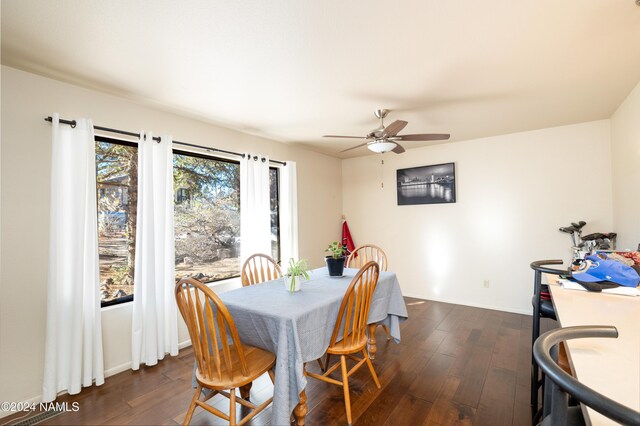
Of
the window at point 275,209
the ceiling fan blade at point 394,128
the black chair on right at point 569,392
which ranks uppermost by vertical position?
the ceiling fan blade at point 394,128

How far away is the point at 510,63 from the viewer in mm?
2242

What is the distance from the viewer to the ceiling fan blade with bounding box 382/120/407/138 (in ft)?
8.55

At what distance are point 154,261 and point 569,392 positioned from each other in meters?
3.13

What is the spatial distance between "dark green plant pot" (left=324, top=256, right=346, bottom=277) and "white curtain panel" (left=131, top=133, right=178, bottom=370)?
158 cm

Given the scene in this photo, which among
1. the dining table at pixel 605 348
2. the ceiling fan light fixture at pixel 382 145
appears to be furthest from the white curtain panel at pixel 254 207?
the dining table at pixel 605 348

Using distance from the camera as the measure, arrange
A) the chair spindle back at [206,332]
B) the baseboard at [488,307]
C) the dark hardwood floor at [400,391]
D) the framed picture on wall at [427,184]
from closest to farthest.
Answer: the chair spindle back at [206,332]
the dark hardwood floor at [400,391]
the baseboard at [488,307]
the framed picture on wall at [427,184]

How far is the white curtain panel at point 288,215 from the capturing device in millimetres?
4309

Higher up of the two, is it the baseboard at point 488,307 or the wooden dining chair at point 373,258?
the wooden dining chair at point 373,258

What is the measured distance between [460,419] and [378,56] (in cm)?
252

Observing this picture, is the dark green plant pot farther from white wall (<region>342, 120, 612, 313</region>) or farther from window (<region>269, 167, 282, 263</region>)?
white wall (<region>342, 120, 612, 313</region>)

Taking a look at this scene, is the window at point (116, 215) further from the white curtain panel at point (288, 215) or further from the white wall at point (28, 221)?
the white curtain panel at point (288, 215)

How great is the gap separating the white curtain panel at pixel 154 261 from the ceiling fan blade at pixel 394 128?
7.06ft

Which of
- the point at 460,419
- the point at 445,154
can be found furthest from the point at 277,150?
the point at 460,419

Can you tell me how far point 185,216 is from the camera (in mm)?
3359
